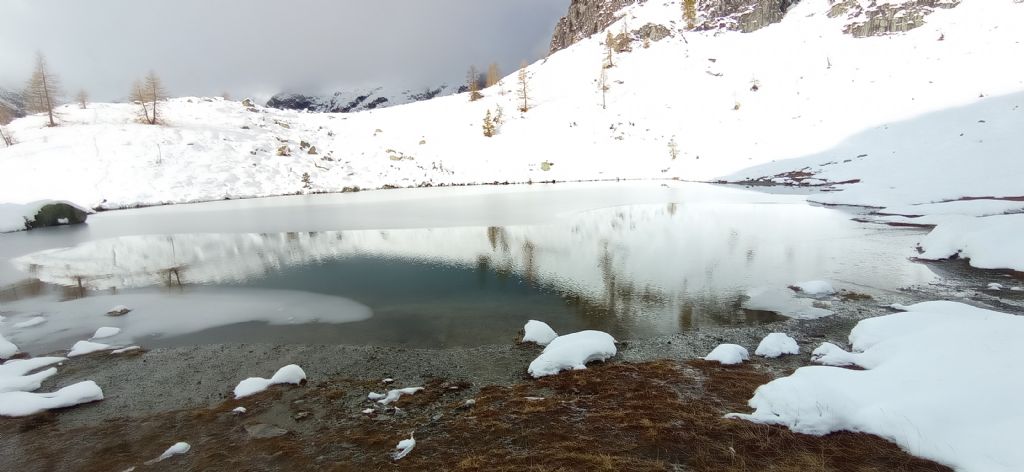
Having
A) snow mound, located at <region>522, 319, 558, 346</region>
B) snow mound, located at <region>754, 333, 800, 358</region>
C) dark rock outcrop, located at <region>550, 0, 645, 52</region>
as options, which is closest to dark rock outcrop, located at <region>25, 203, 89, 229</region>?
snow mound, located at <region>522, 319, 558, 346</region>

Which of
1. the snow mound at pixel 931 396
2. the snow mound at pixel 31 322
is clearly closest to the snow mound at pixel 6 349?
the snow mound at pixel 31 322

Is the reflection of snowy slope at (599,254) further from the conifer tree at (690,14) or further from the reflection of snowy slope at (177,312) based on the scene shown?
the conifer tree at (690,14)

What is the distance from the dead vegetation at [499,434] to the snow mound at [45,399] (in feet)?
1.05

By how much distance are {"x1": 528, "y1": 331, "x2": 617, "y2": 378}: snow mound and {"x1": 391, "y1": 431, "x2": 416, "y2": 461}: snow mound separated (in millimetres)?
3283

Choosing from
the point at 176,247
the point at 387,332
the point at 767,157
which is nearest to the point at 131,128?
the point at 176,247

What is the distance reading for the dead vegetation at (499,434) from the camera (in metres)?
5.61

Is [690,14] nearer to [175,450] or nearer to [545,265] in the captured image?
[545,265]

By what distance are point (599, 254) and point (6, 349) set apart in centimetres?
1894

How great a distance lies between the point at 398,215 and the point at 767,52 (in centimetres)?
7331

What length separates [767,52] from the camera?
237 feet

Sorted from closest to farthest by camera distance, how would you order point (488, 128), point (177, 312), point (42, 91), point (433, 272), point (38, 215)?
1. point (177, 312)
2. point (433, 272)
3. point (38, 215)
4. point (42, 91)
5. point (488, 128)

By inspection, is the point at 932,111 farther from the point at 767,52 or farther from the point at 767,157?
the point at 767,52

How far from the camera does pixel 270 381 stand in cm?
888

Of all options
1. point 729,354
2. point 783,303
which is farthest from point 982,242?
point 729,354
